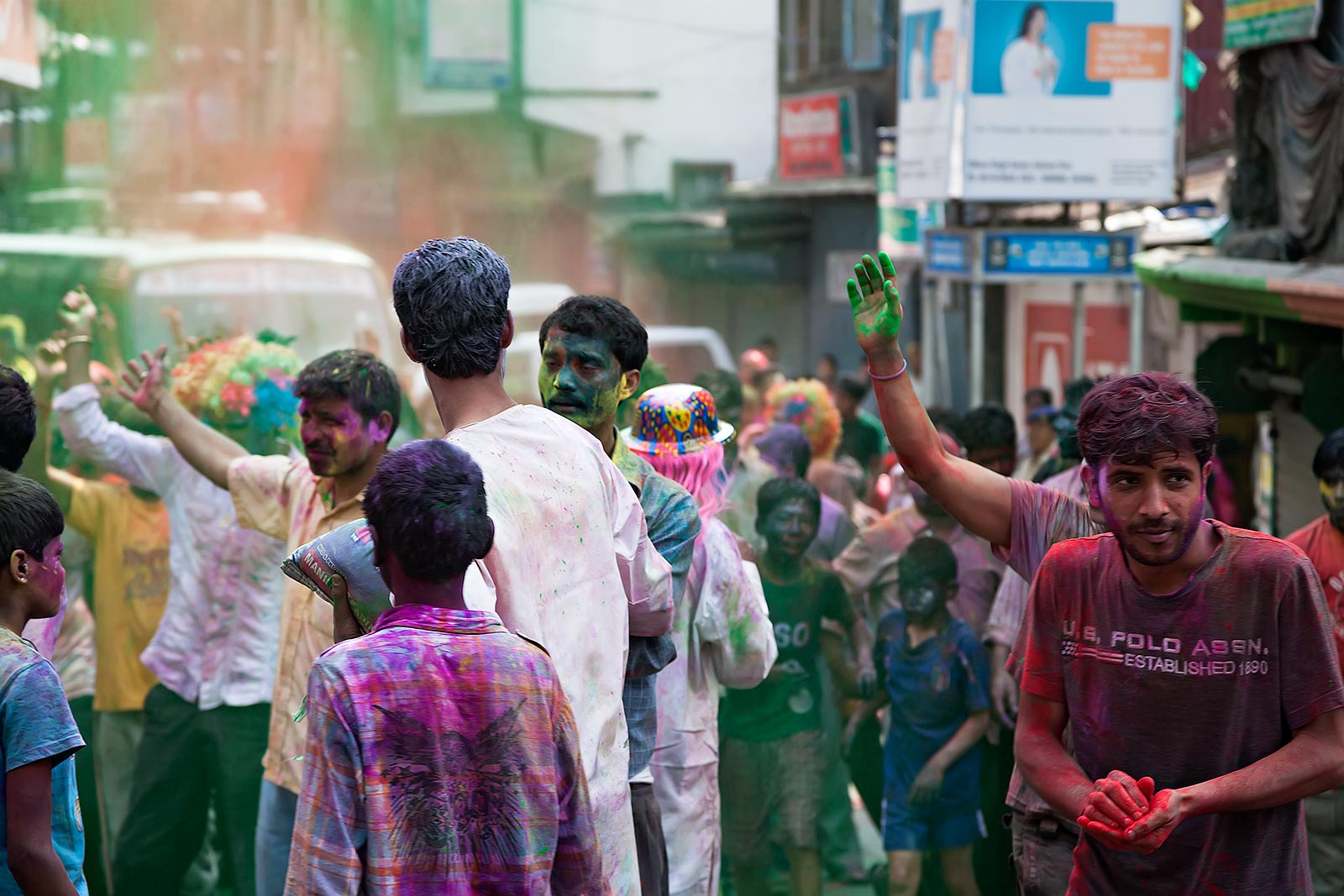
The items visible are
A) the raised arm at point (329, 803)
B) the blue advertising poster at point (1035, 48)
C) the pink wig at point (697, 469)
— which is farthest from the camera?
the blue advertising poster at point (1035, 48)

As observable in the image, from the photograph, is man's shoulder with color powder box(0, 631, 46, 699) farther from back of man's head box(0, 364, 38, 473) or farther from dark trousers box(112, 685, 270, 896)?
dark trousers box(112, 685, 270, 896)

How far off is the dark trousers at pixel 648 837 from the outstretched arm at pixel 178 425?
5.55 feet

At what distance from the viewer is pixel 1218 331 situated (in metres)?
15.0

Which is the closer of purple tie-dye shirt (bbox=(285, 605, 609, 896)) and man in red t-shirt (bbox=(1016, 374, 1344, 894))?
purple tie-dye shirt (bbox=(285, 605, 609, 896))

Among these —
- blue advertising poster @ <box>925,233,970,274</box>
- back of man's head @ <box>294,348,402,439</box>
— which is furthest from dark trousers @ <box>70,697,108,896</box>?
blue advertising poster @ <box>925,233,970,274</box>

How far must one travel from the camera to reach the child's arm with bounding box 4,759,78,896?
2.68 m

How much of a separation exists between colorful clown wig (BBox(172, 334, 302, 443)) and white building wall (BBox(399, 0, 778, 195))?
28.3 ft

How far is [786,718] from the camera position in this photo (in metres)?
5.36

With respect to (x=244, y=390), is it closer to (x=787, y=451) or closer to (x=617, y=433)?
(x=617, y=433)

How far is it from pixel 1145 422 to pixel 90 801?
4118 mm

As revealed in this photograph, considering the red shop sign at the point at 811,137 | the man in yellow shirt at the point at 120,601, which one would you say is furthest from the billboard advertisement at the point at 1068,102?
the red shop sign at the point at 811,137

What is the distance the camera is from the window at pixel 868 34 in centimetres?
2284

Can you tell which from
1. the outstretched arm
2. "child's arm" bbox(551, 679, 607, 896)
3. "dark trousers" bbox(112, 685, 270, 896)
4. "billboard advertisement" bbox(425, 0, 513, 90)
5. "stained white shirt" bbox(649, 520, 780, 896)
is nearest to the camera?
"child's arm" bbox(551, 679, 607, 896)

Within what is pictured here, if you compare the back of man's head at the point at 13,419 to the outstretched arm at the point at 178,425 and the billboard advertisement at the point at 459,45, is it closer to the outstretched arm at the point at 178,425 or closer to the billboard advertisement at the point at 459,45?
the outstretched arm at the point at 178,425
